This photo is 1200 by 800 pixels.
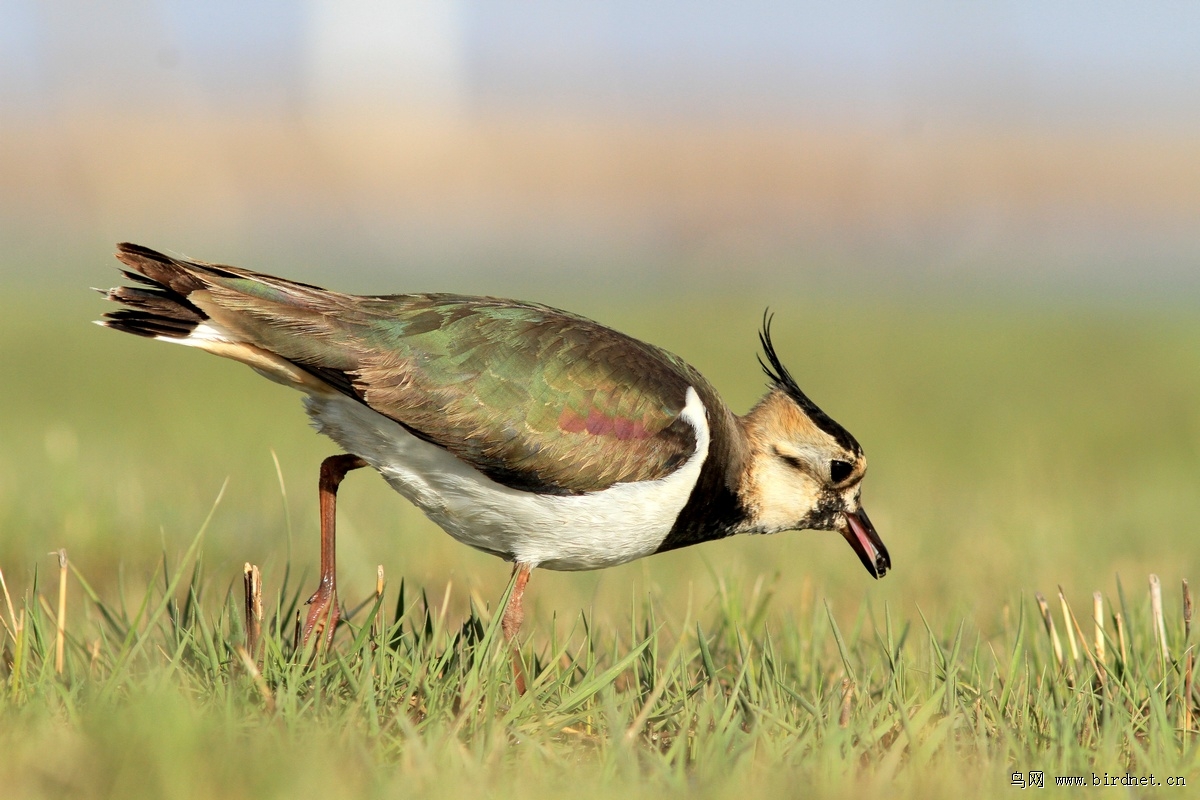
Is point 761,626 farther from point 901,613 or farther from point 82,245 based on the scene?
point 82,245

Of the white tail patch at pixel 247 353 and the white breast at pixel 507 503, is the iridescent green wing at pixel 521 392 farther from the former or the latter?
the white tail patch at pixel 247 353

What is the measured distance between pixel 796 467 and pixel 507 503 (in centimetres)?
143

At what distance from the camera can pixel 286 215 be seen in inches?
1506

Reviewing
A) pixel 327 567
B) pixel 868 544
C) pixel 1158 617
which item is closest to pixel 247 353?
pixel 327 567

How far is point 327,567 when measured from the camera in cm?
490

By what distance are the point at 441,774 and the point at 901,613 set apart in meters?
3.28

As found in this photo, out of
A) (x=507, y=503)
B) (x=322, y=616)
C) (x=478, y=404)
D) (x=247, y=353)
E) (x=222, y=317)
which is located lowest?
(x=322, y=616)

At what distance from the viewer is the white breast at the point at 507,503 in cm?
492

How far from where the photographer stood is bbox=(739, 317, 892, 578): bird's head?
18.8 ft

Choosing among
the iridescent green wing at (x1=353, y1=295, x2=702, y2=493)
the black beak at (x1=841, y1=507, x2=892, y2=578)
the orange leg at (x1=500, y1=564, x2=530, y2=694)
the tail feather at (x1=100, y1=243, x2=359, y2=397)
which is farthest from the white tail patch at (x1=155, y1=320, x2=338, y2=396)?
the black beak at (x1=841, y1=507, x2=892, y2=578)

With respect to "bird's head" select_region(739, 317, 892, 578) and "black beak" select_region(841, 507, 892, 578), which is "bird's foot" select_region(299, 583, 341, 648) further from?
"black beak" select_region(841, 507, 892, 578)

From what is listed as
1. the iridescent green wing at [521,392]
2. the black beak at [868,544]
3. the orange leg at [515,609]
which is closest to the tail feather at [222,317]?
the iridescent green wing at [521,392]

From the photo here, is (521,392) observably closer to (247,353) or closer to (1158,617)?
(247,353)

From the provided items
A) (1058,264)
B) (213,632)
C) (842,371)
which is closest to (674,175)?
(1058,264)
